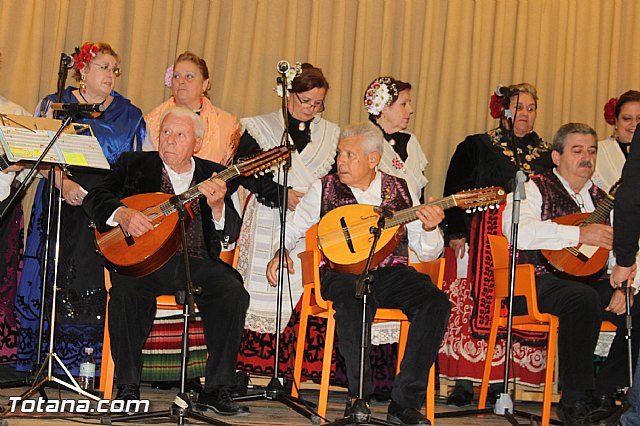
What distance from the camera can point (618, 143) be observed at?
542 centimetres

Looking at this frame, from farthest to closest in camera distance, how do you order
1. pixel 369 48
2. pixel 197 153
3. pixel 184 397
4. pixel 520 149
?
pixel 369 48, pixel 520 149, pixel 197 153, pixel 184 397

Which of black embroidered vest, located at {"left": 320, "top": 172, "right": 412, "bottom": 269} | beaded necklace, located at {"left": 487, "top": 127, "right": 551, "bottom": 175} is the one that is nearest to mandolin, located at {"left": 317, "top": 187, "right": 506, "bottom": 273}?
black embroidered vest, located at {"left": 320, "top": 172, "right": 412, "bottom": 269}

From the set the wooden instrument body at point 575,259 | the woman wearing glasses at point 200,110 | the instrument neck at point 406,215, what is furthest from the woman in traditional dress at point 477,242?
the woman wearing glasses at point 200,110

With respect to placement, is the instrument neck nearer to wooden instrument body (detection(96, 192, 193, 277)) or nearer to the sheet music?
wooden instrument body (detection(96, 192, 193, 277))

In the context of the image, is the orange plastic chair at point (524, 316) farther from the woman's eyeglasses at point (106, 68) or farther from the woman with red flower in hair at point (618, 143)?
the woman's eyeglasses at point (106, 68)

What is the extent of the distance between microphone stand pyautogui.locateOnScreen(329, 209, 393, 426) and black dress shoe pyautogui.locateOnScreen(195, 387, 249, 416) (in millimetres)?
500

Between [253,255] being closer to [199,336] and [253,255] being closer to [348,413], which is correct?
[199,336]

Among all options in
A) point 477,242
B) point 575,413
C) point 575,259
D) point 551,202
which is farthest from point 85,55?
point 575,413

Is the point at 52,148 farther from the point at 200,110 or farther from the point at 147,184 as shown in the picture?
the point at 200,110

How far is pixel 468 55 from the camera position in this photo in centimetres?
584

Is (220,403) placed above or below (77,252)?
below

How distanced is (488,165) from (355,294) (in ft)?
5.45

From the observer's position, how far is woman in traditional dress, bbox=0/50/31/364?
4.56 metres

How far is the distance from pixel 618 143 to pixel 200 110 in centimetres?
250
